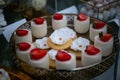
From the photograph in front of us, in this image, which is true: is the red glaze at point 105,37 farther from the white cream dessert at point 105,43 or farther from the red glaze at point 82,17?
the red glaze at point 82,17

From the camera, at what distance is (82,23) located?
97 centimetres

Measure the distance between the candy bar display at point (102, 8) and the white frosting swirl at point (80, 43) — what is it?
4.9 inches

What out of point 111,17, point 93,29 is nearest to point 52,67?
point 93,29

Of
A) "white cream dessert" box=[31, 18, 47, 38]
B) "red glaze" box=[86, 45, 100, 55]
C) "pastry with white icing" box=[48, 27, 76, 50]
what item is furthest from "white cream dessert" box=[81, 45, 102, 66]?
"white cream dessert" box=[31, 18, 47, 38]

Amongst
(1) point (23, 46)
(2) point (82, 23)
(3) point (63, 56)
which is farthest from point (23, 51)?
(2) point (82, 23)

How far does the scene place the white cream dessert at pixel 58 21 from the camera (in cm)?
98

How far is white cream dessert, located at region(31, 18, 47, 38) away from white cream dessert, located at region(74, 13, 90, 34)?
11cm

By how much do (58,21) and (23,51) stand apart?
186 millimetres

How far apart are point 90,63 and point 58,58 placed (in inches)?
3.8

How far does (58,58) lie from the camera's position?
80 cm

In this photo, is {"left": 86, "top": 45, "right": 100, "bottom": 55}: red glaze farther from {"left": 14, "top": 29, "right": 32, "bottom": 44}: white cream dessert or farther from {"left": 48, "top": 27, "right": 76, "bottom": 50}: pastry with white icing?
{"left": 14, "top": 29, "right": 32, "bottom": 44}: white cream dessert

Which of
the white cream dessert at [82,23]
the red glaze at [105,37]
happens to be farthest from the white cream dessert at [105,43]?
the white cream dessert at [82,23]

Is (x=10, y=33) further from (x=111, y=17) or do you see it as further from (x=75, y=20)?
(x=111, y=17)

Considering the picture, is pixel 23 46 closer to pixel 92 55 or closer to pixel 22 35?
pixel 22 35
